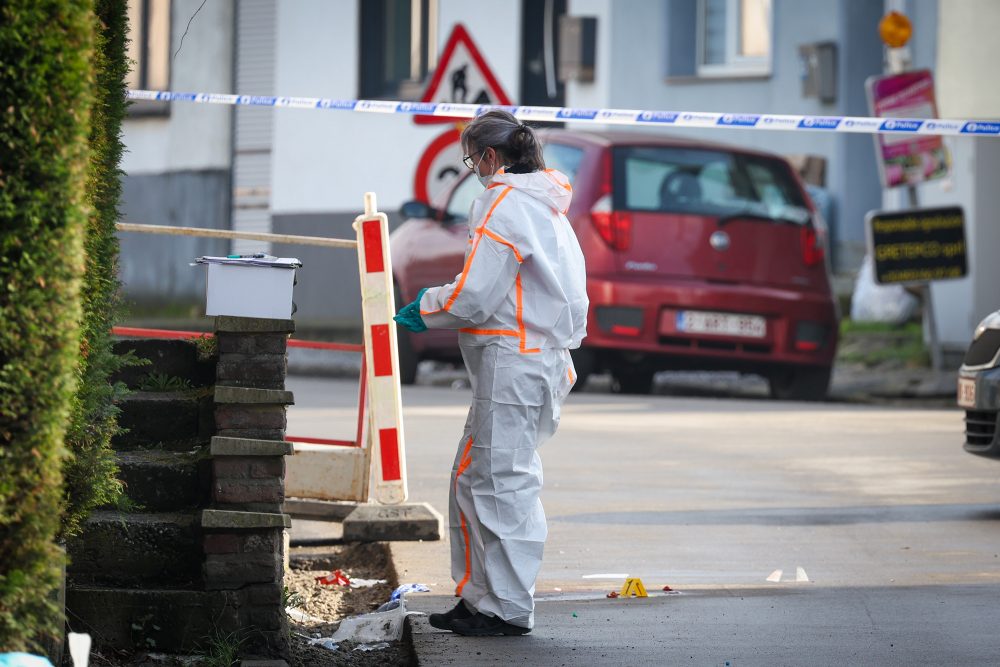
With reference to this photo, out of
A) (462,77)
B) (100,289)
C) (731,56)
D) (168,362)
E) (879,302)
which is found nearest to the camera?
(100,289)

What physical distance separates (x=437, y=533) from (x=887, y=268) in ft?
30.1

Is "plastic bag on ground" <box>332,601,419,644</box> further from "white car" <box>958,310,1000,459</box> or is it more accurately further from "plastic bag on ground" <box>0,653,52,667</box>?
"white car" <box>958,310,1000,459</box>

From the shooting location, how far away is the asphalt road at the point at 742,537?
579 centimetres

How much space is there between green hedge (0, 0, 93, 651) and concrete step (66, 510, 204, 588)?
1606 millimetres

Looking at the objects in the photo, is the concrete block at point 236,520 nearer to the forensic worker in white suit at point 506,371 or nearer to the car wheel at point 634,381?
the forensic worker in white suit at point 506,371

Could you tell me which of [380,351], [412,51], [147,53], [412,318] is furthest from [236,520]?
[147,53]

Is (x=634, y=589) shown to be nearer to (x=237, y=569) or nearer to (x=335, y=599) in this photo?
(x=335, y=599)

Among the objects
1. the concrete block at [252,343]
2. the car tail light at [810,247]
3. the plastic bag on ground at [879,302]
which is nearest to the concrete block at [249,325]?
the concrete block at [252,343]

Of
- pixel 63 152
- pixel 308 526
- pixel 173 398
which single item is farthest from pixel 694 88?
pixel 63 152

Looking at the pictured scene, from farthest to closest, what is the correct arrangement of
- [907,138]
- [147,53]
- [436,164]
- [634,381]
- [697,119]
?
[147,53] → [907,138] → [634,381] → [436,164] → [697,119]

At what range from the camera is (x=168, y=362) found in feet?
20.5

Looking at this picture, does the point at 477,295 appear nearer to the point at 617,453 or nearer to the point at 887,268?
the point at 617,453

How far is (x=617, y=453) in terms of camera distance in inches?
425

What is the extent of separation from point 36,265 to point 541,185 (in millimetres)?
2255
